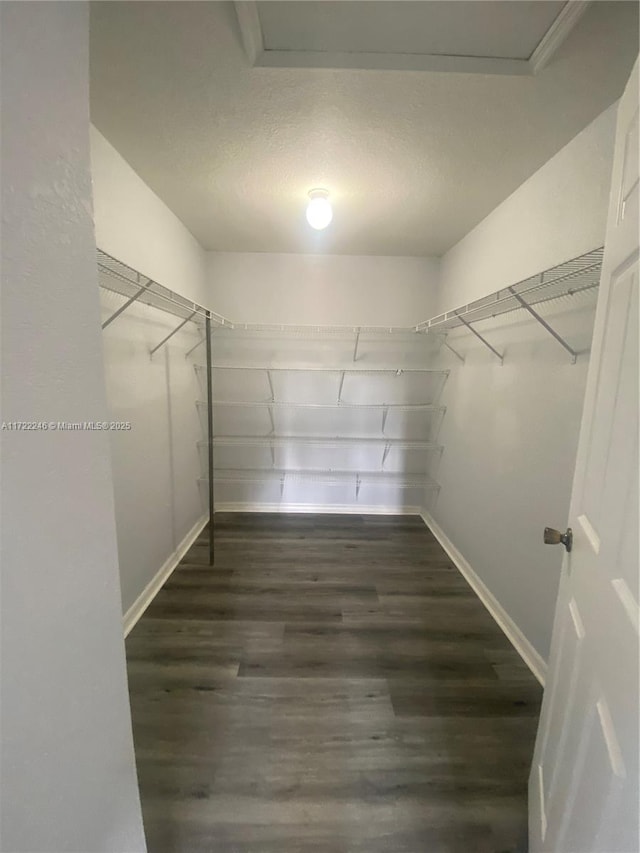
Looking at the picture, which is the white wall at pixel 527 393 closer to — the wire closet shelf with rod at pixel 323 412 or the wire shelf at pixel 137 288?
the wire closet shelf with rod at pixel 323 412

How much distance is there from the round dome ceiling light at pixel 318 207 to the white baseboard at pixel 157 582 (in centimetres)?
232

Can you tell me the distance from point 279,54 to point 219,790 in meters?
2.41

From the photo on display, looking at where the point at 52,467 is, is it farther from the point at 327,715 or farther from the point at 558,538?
the point at 327,715

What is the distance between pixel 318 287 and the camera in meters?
3.16

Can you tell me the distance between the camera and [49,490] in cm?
62

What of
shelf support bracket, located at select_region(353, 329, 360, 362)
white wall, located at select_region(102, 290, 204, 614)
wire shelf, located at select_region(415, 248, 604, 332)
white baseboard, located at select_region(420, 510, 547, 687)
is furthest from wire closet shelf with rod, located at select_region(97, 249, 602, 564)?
wire shelf, located at select_region(415, 248, 604, 332)

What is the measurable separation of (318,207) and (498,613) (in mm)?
2464

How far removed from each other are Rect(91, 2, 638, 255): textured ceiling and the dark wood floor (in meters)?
2.35

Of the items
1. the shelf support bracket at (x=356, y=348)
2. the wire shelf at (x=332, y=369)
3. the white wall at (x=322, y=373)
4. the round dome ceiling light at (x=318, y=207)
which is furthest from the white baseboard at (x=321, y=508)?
the round dome ceiling light at (x=318, y=207)

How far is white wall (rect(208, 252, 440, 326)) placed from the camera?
3125 mm

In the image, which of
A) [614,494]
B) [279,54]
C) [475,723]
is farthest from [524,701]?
[279,54]

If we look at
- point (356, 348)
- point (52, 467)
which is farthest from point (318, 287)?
point (52, 467)

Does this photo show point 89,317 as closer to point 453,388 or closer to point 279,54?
point 279,54

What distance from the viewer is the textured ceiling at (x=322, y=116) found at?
1.08 metres
